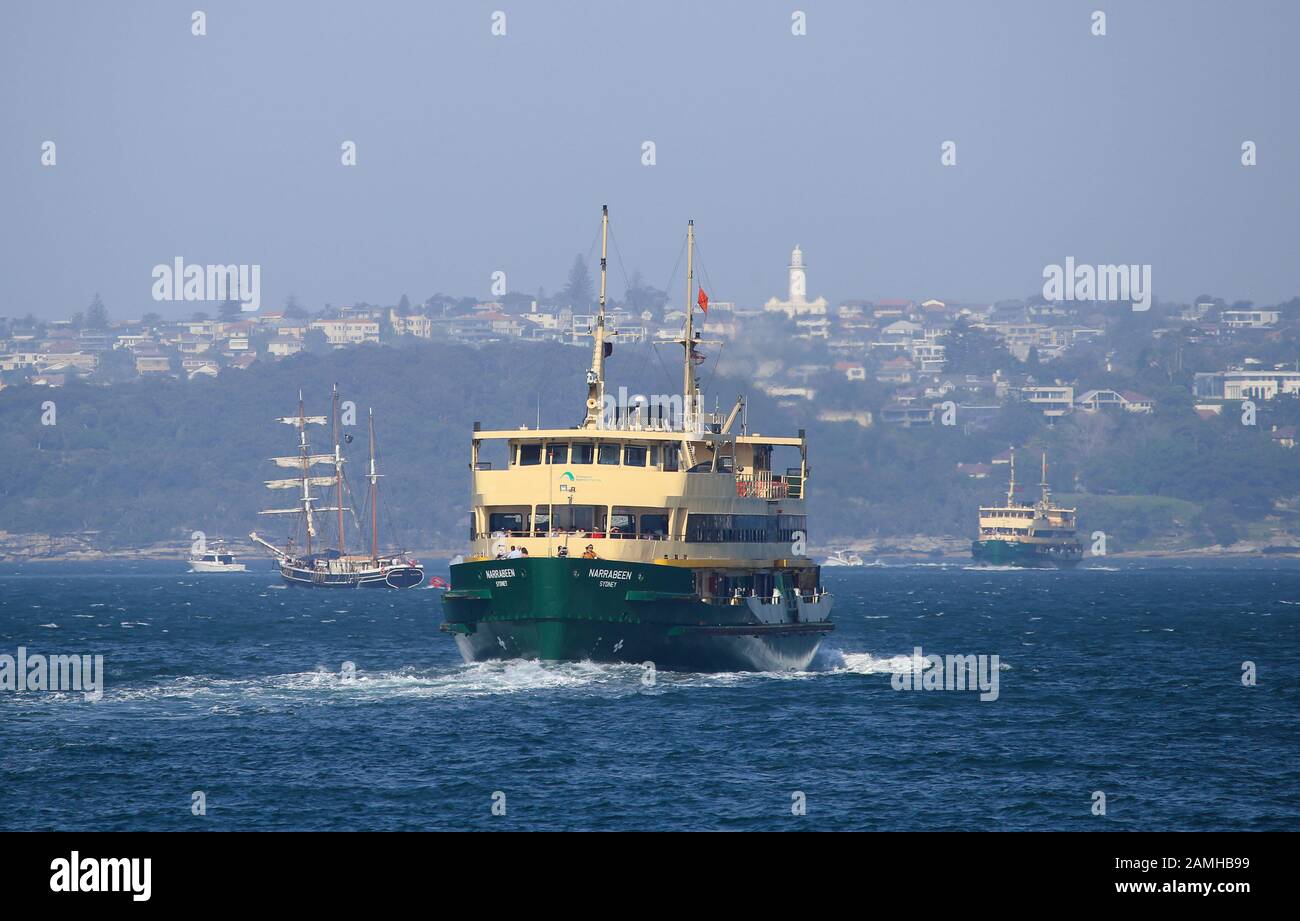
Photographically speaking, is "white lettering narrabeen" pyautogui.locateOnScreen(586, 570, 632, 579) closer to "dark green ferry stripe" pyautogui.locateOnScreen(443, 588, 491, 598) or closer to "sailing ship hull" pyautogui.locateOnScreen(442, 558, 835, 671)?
"sailing ship hull" pyautogui.locateOnScreen(442, 558, 835, 671)

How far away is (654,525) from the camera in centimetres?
6134

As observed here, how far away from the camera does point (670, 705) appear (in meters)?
53.8

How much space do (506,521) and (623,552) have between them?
174 inches

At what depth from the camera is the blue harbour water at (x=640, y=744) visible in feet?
126

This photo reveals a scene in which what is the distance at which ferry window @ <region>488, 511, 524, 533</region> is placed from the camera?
6169cm

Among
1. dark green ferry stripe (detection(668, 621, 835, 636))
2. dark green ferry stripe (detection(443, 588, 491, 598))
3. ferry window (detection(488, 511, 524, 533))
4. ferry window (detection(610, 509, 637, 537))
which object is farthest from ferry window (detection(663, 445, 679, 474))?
dark green ferry stripe (detection(443, 588, 491, 598))

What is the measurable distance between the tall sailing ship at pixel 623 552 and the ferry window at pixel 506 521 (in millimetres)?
46

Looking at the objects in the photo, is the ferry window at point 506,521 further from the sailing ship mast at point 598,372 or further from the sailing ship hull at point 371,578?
the sailing ship hull at point 371,578

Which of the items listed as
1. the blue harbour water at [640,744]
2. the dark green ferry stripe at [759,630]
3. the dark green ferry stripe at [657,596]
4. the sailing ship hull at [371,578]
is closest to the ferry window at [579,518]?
the dark green ferry stripe at [657,596]

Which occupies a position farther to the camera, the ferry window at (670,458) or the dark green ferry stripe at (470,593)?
the ferry window at (670,458)

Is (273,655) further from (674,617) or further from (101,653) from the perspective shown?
(674,617)
